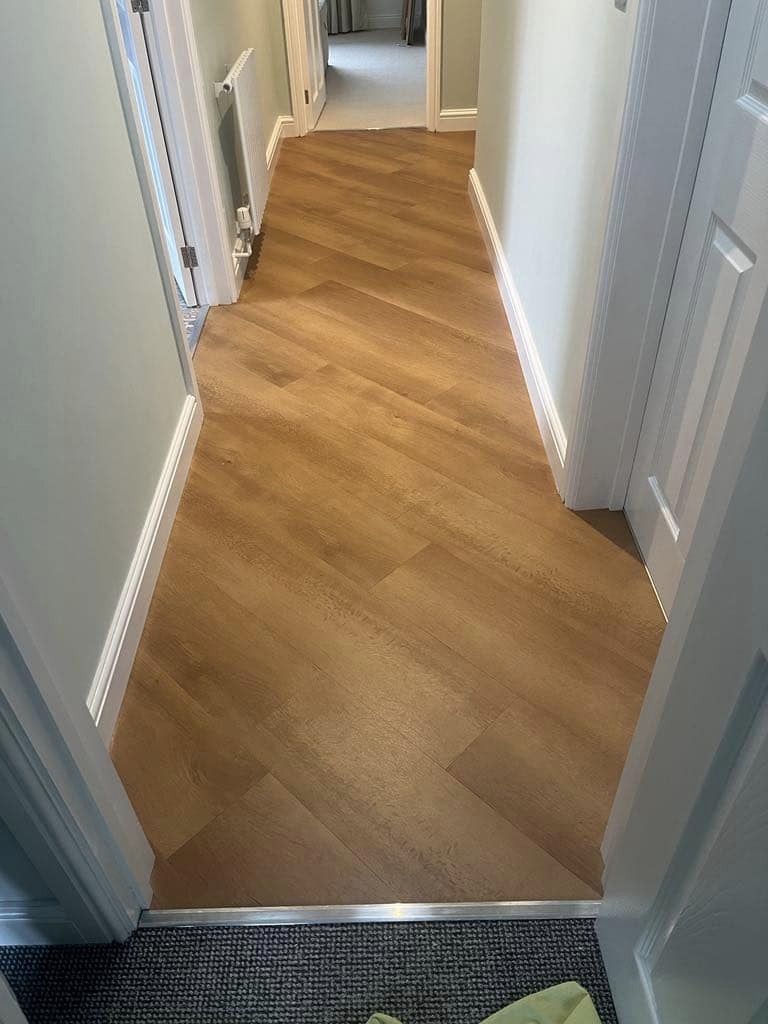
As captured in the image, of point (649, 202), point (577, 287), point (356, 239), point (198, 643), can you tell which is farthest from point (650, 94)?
point (356, 239)

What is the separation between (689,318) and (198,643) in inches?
47.2

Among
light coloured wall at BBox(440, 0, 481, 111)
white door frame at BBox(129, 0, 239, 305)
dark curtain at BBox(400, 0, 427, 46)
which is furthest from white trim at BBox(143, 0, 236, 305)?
dark curtain at BBox(400, 0, 427, 46)

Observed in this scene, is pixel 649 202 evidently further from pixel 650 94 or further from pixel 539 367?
pixel 539 367

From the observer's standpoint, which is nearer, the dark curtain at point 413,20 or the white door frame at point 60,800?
the white door frame at point 60,800

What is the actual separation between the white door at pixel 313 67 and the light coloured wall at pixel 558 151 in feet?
6.30

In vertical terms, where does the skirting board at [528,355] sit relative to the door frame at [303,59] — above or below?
below

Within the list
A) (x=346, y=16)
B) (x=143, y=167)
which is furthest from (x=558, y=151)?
(x=346, y=16)

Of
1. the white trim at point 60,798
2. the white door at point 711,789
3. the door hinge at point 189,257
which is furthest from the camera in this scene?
the door hinge at point 189,257

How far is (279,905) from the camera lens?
1.27 metres

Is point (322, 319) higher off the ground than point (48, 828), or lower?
lower

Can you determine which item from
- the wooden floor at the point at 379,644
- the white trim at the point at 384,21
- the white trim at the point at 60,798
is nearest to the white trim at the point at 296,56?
the wooden floor at the point at 379,644

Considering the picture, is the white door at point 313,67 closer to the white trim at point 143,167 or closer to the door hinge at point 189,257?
the door hinge at point 189,257

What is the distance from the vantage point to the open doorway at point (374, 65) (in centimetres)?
494

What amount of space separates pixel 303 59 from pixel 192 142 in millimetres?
2319
